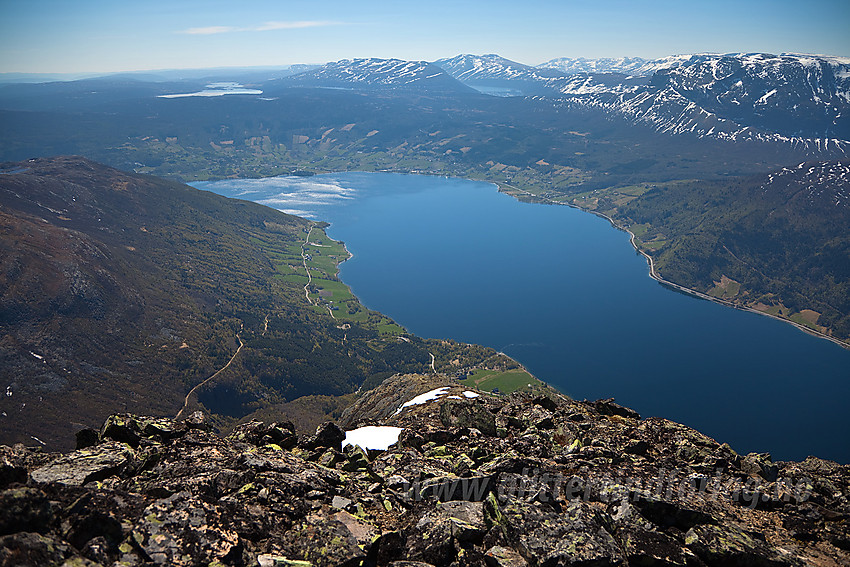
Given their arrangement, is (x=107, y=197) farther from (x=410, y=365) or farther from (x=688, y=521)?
(x=688, y=521)

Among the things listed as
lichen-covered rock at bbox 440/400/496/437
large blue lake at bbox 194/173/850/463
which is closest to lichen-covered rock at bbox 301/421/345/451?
lichen-covered rock at bbox 440/400/496/437

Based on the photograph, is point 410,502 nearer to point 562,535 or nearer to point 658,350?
point 562,535

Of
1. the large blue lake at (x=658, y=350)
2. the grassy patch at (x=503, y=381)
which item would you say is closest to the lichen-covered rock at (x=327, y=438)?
the grassy patch at (x=503, y=381)

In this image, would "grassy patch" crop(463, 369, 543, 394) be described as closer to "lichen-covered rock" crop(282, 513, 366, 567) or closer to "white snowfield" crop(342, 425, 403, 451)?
"white snowfield" crop(342, 425, 403, 451)

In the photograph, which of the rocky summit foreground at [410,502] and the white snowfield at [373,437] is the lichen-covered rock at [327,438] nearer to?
the rocky summit foreground at [410,502]

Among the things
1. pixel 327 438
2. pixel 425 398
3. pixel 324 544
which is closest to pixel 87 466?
pixel 324 544

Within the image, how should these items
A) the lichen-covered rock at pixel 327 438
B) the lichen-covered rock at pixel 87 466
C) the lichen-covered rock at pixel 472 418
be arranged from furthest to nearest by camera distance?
the lichen-covered rock at pixel 472 418, the lichen-covered rock at pixel 327 438, the lichen-covered rock at pixel 87 466
